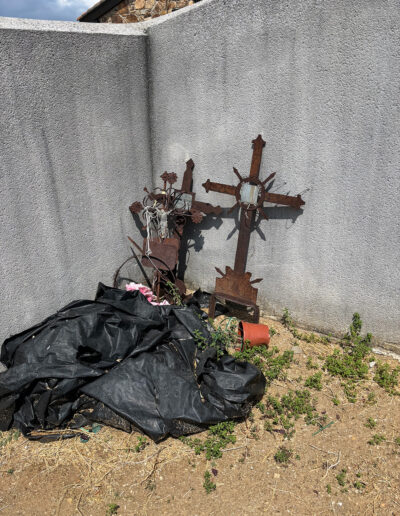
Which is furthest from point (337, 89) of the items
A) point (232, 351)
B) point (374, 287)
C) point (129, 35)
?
point (232, 351)

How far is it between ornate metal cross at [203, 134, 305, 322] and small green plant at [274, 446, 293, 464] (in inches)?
50.7

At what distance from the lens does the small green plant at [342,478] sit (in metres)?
2.28

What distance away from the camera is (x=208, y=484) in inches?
90.0

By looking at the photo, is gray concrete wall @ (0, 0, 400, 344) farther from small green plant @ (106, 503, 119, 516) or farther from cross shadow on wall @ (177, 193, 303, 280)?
small green plant @ (106, 503, 119, 516)

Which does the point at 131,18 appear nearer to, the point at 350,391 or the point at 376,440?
the point at 350,391

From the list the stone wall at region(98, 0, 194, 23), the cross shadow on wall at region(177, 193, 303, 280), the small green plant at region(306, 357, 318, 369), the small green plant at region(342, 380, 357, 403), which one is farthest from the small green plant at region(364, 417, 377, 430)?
the stone wall at region(98, 0, 194, 23)

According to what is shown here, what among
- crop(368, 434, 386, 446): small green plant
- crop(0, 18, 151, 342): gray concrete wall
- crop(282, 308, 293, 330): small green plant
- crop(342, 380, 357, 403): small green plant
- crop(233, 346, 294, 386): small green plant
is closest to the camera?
crop(368, 434, 386, 446): small green plant

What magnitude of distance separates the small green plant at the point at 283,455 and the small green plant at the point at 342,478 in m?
0.31

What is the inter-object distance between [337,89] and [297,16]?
0.63 m

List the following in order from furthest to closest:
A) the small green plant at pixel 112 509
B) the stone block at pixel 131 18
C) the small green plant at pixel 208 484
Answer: the stone block at pixel 131 18
the small green plant at pixel 208 484
the small green plant at pixel 112 509

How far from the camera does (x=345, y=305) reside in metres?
3.44

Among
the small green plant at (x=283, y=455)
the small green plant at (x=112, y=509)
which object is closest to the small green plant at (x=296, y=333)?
the small green plant at (x=283, y=455)

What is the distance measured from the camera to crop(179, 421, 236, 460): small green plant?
2475 millimetres

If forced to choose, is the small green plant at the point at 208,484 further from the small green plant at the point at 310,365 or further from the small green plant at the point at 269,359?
the small green plant at the point at 310,365
